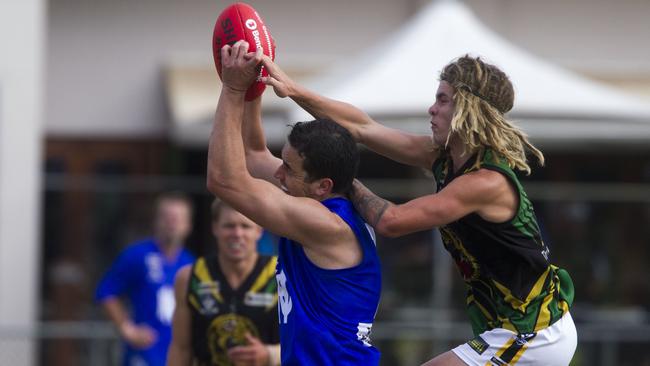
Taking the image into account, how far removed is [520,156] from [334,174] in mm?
753

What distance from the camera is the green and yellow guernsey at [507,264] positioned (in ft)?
15.7

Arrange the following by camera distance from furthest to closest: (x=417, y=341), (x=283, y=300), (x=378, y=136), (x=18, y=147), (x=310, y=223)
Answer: (x=18, y=147)
(x=417, y=341)
(x=378, y=136)
(x=283, y=300)
(x=310, y=223)

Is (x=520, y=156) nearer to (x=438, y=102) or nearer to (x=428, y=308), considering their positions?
(x=438, y=102)

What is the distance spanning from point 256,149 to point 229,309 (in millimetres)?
1279

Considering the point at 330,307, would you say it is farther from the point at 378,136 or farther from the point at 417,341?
the point at 417,341

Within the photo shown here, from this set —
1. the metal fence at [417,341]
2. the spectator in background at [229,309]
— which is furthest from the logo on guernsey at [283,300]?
the metal fence at [417,341]

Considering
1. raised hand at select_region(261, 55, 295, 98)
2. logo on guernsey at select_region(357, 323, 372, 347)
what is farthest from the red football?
logo on guernsey at select_region(357, 323, 372, 347)

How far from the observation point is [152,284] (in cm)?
962

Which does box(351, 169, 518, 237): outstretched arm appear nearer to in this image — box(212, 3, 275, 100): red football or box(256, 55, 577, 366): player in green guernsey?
box(256, 55, 577, 366): player in green guernsey

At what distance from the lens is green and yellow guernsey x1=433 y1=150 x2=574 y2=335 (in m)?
4.78

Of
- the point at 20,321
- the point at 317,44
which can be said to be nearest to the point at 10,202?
the point at 20,321

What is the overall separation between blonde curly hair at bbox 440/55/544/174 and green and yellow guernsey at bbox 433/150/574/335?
63 mm

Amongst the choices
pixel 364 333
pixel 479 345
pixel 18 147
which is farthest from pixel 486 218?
pixel 18 147

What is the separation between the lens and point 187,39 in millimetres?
14281
